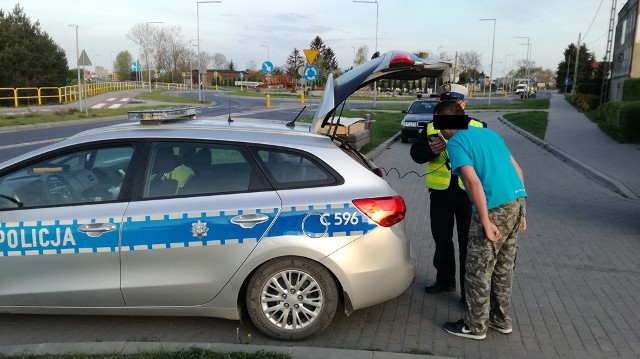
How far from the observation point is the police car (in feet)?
11.9

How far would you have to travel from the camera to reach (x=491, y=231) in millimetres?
3559

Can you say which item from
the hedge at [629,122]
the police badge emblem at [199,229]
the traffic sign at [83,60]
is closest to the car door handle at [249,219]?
the police badge emblem at [199,229]

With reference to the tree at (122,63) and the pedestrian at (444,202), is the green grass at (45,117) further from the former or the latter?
the tree at (122,63)

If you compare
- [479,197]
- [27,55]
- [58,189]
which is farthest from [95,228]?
[27,55]

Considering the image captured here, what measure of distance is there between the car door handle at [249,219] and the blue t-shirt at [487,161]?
133cm

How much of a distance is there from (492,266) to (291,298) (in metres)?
1.42

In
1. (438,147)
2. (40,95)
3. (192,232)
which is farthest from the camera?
(40,95)

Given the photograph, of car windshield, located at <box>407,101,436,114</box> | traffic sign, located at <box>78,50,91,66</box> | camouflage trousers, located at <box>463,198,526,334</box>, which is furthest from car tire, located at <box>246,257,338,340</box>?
traffic sign, located at <box>78,50,91,66</box>

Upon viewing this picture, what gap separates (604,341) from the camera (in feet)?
12.6

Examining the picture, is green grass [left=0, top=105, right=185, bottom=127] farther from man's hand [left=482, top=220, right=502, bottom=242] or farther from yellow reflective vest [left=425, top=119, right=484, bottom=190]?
man's hand [left=482, top=220, right=502, bottom=242]

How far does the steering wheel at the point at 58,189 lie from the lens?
3.84 meters

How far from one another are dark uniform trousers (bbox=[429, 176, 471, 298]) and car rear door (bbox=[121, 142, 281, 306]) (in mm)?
1629

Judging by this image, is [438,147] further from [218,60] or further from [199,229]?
[218,60]

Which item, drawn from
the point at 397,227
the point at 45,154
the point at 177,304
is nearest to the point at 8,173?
the point at 45,154
